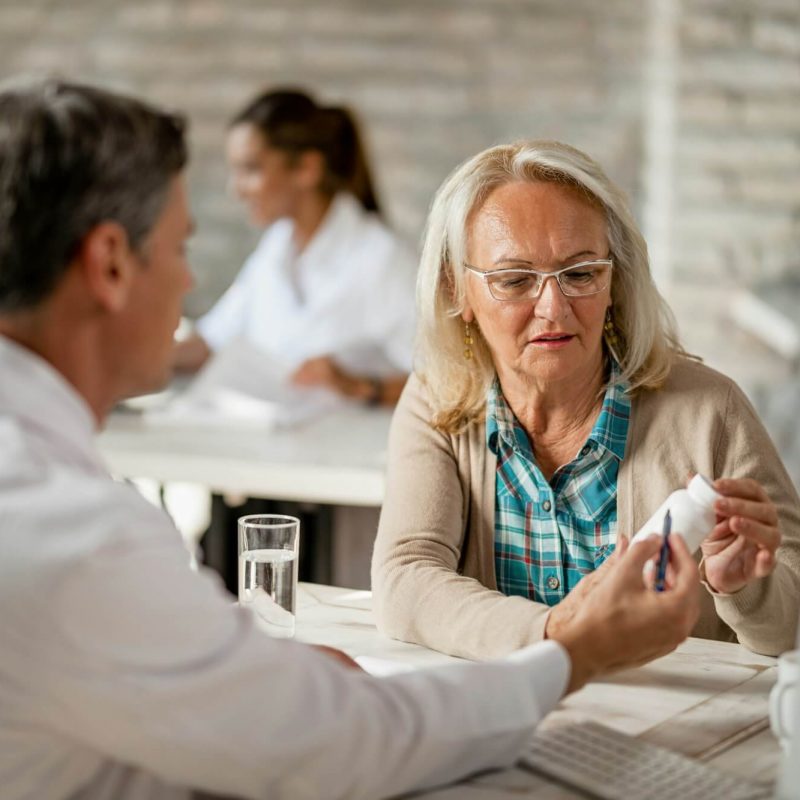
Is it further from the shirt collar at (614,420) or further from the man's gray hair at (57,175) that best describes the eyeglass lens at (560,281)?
the man's gray hair at (57,175)

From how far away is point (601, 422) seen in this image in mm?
1802

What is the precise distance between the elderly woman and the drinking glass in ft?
0.44

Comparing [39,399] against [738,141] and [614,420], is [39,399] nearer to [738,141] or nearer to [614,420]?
[614,420]

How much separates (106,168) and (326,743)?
52cm

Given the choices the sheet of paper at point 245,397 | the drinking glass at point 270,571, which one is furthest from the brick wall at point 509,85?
the drinking glass at point 270,571

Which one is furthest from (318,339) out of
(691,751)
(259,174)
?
(691,751)

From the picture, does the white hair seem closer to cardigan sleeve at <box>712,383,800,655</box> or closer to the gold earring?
the gold earring

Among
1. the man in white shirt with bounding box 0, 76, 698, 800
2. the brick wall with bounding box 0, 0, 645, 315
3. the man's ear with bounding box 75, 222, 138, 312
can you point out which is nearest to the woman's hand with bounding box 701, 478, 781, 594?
the man in white shirt with bounding box 0, 76, 698, 800

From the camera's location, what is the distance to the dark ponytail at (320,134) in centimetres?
372

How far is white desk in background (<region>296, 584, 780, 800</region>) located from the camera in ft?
3.99

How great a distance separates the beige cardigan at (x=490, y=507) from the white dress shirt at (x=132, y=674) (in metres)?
0.50

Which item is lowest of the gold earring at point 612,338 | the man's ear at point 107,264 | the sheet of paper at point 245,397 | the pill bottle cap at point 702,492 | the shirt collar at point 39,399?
the sheet of paper at point 245,397

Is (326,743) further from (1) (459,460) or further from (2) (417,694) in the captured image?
(1) (459,460)

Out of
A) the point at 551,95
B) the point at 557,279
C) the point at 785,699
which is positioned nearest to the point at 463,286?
the point at 557,279
